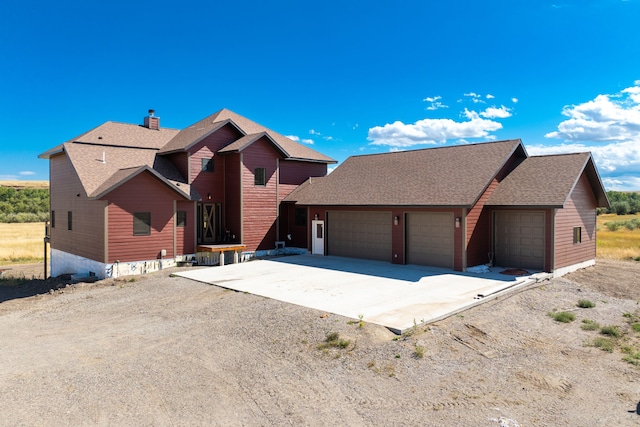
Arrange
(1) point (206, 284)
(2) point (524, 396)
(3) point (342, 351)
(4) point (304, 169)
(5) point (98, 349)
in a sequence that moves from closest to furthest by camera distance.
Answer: (2) point (524, 396) < (3) point (342, 351) < (5) point (98, 349) < (1) point (206, 284) < (4) point (304, 169)

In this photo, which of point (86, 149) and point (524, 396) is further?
point (86, 149)

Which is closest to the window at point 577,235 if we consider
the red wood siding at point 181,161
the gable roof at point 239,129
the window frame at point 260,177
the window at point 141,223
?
the gable roof at point 239,129

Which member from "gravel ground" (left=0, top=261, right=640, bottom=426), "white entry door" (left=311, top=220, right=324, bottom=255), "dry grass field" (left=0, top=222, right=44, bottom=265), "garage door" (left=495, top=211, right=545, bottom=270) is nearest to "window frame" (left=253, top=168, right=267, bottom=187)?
"white entry door" (left=311, top=220, right=324, bottom=255)

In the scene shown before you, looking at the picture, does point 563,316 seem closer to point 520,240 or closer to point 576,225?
point 520,240

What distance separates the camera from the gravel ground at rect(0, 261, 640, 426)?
21.4 feet

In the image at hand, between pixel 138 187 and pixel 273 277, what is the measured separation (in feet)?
22.8

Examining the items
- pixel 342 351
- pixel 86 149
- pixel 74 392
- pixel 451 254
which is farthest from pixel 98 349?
pixel 86 149

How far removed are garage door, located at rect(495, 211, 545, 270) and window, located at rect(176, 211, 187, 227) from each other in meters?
13.2

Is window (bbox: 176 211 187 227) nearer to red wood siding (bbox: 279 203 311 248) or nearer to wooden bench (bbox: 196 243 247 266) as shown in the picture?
wooden bench (bbox: 196 243 247 266)

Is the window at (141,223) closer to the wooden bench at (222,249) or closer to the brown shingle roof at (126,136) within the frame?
the wooden bench at (222,249)

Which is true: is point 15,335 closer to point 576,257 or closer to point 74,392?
point 74,392

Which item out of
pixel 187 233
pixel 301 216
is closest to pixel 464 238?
pixel 301 216

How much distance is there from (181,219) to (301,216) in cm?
624

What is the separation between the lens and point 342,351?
8922mm
